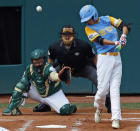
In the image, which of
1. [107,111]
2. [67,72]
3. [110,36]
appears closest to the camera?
[110,36]

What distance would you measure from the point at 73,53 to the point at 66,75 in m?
1.15

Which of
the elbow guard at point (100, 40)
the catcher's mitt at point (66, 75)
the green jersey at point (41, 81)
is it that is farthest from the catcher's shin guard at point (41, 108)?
the elbow guard at point (100, 40)

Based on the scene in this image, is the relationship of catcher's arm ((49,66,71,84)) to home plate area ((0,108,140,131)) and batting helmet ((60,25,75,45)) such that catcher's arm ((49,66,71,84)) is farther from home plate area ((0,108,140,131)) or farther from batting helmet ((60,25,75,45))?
batting helmet ((60,25,75,45))

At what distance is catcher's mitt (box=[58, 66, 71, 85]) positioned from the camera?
721cm

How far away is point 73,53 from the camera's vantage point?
27.4 feet

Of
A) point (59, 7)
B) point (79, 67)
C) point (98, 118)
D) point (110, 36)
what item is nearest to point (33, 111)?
point (79, 67)

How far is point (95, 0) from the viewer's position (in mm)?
11148

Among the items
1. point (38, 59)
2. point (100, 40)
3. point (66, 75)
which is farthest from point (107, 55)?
point (38, 59)

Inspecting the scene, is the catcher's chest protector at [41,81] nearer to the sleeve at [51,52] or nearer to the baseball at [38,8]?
the sleeve at [51,52]

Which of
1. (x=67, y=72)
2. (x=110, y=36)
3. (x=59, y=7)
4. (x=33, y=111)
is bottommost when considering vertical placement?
(x=33, y=111)

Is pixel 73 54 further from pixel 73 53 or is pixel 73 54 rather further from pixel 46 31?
pixel 46 31

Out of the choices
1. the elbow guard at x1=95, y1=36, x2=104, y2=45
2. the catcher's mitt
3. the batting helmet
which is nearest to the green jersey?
the catcher's mitt

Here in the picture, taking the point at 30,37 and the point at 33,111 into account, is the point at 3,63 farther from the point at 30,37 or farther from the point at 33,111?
the point at 33,111

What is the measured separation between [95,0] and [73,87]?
6.72 ft
